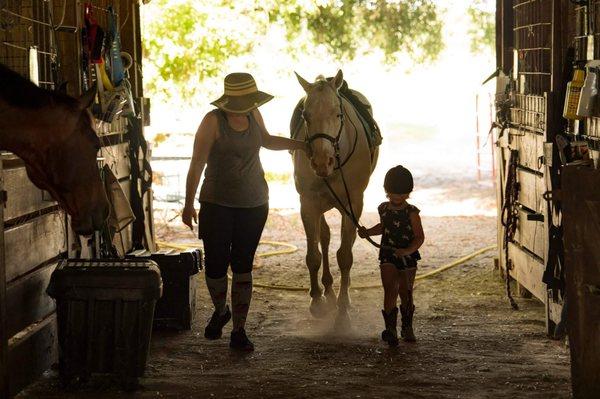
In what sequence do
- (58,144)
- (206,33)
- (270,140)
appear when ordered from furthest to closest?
(206,33) → (270,140) → (58,144)

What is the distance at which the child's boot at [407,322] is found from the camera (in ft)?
21.2

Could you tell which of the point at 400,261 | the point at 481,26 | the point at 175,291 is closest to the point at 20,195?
the point at 175,291

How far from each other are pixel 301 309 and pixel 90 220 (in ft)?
11.6

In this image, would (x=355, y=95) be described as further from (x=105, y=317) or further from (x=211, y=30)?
(x=211, y=30)

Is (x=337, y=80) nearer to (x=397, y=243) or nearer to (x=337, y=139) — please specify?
(x=337, y=139)

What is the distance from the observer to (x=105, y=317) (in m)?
5.14

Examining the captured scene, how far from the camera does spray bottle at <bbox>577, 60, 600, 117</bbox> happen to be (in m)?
5.45

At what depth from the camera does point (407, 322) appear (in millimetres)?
6484

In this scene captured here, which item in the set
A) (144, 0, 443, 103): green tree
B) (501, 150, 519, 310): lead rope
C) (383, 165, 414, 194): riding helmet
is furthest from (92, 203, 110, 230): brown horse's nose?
(144, 0, 443, 103): green tree

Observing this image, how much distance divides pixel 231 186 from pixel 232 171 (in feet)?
0.32

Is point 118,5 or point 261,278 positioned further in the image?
point 261,278

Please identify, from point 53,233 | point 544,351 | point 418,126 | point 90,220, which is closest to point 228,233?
point 53,233

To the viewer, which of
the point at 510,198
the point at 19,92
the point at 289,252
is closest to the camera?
the point at 19,92

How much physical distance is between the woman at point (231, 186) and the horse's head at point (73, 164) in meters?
1.36
